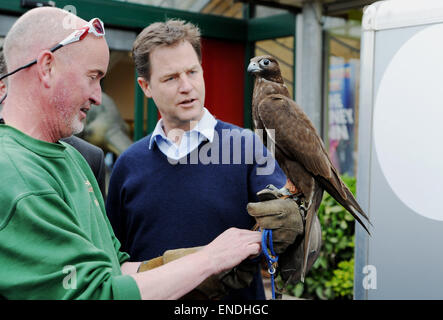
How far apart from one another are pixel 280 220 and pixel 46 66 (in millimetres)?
939

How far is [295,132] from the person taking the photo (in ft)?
5.84

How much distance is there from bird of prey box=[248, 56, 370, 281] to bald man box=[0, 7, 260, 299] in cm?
26

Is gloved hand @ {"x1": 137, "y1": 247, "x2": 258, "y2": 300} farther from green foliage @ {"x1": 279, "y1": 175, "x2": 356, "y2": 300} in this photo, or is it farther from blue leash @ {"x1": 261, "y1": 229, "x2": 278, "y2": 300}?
green foliage @ {"x1": 279, "y1": 175, "x2": 356, "y2": 300}

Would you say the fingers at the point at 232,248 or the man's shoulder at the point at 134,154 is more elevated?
the man's shoulder at the point at 134,154

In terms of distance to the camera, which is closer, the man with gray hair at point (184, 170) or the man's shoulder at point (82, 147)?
the man with gray hair at point (184, 170)

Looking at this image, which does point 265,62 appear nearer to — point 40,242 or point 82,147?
point 40,242

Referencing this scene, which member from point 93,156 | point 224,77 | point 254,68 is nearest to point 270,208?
point 254,68

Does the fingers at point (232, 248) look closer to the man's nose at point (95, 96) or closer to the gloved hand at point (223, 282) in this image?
the gloved hand at point (223, 282)

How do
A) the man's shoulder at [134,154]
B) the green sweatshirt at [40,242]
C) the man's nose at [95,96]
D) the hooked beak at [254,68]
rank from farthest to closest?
the man's shoulder at [134,154]
the hooked beak at [254,68]
the man's nose at [95,96]
the green sweatshirt at [40,242]

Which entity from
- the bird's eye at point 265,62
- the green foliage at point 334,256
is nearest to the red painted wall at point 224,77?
the green foliage at point 334,256

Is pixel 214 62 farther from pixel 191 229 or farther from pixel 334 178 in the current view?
pixel 334 178

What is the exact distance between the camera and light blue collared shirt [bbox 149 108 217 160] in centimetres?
242

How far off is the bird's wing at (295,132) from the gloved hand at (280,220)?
0.17 metres

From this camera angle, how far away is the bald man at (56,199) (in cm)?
134
